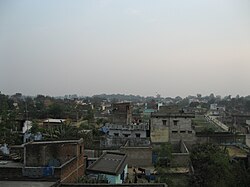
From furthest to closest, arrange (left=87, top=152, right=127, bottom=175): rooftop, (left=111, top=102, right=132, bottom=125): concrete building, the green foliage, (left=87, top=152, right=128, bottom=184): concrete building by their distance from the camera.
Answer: (left=111, top=102, right=132, bottom=125): concrete building → the green foliage → (left=87, top=152, right=127, bottom=175): rooftop → (left=87, top=152, right=128, bottom=184): concrete building

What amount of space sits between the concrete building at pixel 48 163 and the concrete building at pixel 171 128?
1637 centimetres

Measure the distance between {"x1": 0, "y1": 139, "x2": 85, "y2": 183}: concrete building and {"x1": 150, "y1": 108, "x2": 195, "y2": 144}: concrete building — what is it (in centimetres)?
1637

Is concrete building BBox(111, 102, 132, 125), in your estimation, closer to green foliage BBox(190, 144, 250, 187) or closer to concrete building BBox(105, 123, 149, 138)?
concrete building BBox(105, 123, 149, 138)

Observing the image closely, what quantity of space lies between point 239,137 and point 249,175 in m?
18.2

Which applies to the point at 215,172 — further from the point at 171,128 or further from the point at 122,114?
the point at 122,114

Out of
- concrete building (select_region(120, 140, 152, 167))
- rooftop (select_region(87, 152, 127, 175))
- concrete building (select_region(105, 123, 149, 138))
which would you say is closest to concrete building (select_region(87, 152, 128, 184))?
rooftop (select_region(87, 152, 127, 175))

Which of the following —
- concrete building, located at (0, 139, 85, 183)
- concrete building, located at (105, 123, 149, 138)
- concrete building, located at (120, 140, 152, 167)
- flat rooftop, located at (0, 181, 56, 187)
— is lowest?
concrete building, located at (120, 140, 152, 167)

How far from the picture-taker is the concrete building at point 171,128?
3100 cm

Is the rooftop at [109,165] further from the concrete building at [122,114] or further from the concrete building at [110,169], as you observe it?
the concrete building at [122,114]

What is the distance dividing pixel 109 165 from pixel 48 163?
9.29 ft

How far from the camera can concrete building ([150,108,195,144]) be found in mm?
31000

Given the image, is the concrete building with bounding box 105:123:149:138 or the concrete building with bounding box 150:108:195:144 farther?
the concrete building with bounding box 105:123:149:138

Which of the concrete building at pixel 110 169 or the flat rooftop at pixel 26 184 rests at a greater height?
the flat rooftop at pixel 26 184

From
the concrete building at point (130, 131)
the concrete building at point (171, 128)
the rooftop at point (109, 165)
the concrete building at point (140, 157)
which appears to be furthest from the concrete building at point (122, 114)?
the rooftop at point (109, 165)
